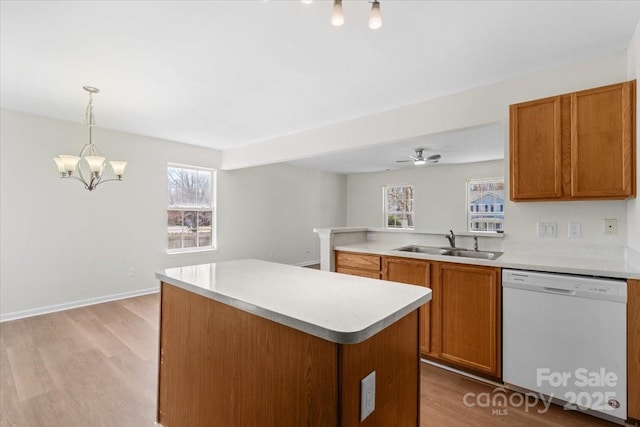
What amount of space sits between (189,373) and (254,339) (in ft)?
1.95

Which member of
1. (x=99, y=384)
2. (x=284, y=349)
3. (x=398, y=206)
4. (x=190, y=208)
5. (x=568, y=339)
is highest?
(x=398, y=206)

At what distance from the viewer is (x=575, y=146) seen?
218 centimetres

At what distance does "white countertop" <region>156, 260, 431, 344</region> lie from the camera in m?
0.93

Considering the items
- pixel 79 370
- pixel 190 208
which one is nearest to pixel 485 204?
pixel 190 208

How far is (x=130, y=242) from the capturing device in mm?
4484

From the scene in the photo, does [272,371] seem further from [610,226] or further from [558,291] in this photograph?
[610,226]

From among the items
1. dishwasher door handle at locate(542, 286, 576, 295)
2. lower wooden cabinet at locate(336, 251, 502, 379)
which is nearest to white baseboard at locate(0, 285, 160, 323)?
lower wooden cabinet at locate(336, 251, 502, 379)

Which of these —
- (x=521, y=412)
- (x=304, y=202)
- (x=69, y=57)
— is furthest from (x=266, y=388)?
(x=304, y=202)

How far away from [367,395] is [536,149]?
2351 mm

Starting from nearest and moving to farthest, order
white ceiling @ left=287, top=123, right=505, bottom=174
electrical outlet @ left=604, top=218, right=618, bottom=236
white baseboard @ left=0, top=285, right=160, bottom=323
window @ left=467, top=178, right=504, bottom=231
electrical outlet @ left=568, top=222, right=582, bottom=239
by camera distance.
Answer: electrical outlet @ left=604, top=218, right=618, bottom=236, electrical outlet @ left=568, top=222, right=582, bottom=239, white baseboard @ left=0, top=285, right=160, bottom=323, white ceiling @ left=287, top=123, right=505, bottom=174, window @ left=467, top=178, right=504, bottom=231

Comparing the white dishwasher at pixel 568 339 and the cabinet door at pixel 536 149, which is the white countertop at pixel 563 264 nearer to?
the white dishwasher at pixel 568 339

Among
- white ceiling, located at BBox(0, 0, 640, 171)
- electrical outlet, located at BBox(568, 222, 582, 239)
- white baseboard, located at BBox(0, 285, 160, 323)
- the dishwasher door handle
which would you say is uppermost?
white ceiling, located at BBox(0, 0, 640, 171)

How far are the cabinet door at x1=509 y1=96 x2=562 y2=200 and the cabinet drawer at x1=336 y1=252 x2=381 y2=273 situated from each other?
4.33 ft

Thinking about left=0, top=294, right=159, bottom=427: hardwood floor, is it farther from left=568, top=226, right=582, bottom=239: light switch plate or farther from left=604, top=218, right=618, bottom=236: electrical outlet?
left=604, top=218, right=618, bottom=236: electrical outlet
